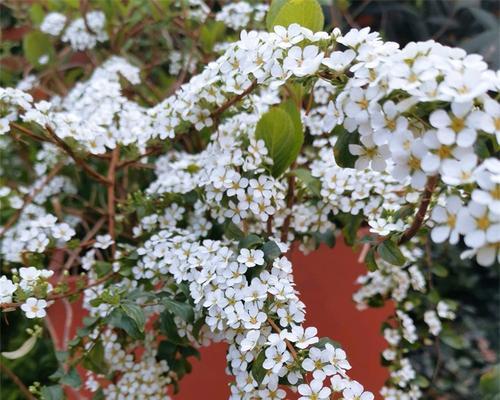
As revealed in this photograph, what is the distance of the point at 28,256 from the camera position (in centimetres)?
88

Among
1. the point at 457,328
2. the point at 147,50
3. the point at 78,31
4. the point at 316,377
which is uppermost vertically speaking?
the point at 78,31

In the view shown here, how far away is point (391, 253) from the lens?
696mm

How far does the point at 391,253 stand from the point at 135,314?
11.3 inches

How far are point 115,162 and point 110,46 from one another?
41 cm

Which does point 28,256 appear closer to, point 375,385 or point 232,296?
point 232,296

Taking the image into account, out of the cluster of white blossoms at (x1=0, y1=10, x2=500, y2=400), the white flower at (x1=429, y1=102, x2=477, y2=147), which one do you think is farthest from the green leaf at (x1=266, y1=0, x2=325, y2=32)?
the white flower at (x1=429, y1=102, x2=477, y2=147)

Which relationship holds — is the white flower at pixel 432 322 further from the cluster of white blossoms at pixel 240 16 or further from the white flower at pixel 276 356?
the cluster of white blossoms at pixel 240 16

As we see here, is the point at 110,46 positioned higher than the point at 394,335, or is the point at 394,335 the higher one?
the point at 110,46

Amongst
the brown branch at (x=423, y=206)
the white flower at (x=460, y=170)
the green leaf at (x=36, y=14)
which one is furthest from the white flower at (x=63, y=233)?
the green leaf at (x=36, y=14)

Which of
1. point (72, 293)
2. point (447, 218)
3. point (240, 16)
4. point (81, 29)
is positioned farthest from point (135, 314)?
point (81, 29)

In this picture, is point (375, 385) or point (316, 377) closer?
point (316, 377)

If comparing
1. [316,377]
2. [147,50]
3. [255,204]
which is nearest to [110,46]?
[147,50]

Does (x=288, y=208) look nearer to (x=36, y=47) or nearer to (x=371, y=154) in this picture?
(x=371, y=154)

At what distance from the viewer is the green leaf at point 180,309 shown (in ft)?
2.34
